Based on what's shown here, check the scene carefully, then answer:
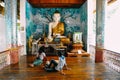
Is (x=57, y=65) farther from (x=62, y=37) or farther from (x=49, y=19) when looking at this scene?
(x=49, y=19)

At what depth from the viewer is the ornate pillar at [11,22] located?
7.43 m

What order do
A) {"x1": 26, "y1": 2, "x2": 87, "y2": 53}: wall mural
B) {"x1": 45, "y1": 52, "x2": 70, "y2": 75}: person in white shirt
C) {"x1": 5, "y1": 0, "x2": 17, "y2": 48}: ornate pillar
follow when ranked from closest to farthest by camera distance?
{"x1": 45, "y1": 52, "x2": 70, "y2": 75}: person in white shirt < {"x1": 5, "y1": 0, "x2": 17, "y2": 48}: ornate pillar < {"x1": 26, "y1": 2, "x2": 87, "y2": 53}: wall mural

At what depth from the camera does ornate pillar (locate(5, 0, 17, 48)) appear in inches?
292

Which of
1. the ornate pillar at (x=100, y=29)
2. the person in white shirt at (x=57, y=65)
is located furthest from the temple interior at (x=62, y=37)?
the person in white shirt at (x=57, y=65)

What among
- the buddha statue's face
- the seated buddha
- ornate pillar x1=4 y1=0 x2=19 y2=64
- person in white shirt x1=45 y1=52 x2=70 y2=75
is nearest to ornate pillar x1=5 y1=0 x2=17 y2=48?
ornate pillar x1=4 y1=0 x2=19 y2=64

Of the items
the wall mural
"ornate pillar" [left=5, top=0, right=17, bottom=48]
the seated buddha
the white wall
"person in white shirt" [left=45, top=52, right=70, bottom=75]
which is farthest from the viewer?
the wall mural

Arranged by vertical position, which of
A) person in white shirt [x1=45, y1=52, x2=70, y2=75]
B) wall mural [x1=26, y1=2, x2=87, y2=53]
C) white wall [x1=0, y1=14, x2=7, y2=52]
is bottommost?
person in white shirt [x1=45, y1=52, x2=70, y2=75]

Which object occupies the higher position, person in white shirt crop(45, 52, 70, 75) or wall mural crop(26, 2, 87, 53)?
wall mural crop(26, 2, 87, 53)

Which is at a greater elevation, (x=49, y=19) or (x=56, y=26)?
(x=49, y=19)

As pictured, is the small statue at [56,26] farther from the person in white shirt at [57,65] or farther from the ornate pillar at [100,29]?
the person in white shirt at [57,65]

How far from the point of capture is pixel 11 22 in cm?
758

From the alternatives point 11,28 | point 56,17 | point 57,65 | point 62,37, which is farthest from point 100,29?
point 56,17

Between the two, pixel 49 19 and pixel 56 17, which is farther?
pixel 49 19

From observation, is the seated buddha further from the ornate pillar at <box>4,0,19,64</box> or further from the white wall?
the white wall
